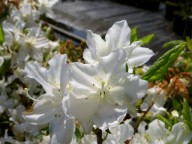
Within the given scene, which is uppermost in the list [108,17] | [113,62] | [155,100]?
[113,62]

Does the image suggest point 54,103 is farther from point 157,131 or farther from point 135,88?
point 157,131

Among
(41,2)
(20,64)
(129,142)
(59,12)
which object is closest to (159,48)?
(59,12)

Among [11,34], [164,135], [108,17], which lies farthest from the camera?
[108,17]

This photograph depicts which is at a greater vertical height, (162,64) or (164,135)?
(162,64)

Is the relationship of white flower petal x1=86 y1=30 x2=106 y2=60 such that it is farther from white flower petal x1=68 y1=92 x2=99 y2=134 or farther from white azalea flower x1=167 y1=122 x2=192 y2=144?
white azalea flower x1=167 y1=122 x2=192 y2=144

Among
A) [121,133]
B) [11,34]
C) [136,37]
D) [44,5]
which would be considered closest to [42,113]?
[121,133]

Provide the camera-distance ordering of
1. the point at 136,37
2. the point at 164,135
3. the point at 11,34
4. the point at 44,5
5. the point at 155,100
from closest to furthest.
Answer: the point at 164,135 < the point at 155,100 < the point at 136,37 < the point at 11,34 < the point at 44,5

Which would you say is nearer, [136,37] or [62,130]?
[62,130]
